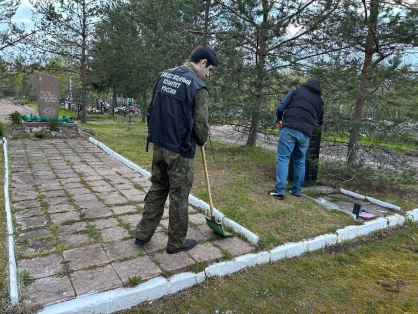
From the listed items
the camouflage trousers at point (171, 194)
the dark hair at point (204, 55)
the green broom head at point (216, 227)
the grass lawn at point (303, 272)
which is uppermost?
the dark hair at point (204, 55)

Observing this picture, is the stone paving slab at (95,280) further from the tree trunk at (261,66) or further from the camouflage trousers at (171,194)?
the tree trunk at (261,66)

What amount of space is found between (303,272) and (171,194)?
1415mm

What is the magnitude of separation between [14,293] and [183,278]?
1.19 meters

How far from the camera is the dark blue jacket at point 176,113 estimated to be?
2.58m

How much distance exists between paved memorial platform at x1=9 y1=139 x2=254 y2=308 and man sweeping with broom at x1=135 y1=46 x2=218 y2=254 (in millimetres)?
302

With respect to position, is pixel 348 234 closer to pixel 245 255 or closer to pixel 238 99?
pixel 245 255

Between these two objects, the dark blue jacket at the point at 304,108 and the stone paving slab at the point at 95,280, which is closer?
the stone paving slab at the point at 95,280

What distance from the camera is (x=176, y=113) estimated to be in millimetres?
2580

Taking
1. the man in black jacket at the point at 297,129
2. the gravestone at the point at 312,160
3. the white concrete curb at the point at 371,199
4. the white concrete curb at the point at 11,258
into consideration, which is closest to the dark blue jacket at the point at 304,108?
the man in black jacket at the point at 297,129

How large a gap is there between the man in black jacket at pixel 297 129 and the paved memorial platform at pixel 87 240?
145 centimetres

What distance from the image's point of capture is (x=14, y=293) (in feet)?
6.79

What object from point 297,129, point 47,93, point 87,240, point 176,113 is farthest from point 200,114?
point 47,93

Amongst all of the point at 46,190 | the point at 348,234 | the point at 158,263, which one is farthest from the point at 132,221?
the point at 348,234

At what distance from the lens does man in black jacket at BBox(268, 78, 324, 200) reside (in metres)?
4.44
